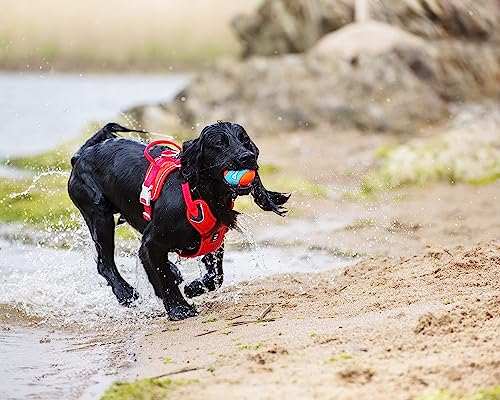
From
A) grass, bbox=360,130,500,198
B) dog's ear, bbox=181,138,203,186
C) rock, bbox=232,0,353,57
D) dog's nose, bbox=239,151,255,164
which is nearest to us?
dog's nose, bbox=239,151,255,164

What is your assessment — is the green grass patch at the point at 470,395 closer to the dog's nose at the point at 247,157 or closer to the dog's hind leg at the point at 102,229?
the dog's nose at the point at 247,157

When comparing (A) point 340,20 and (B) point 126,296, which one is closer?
(B) point 126,296

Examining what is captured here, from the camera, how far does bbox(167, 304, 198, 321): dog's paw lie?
6680 mm

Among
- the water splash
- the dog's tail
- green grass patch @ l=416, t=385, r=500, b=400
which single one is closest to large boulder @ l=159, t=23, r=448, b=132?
the water splash

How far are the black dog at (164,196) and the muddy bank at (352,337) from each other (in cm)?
34

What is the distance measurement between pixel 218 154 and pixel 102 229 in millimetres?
1594

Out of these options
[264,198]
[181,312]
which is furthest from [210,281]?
[264,198]

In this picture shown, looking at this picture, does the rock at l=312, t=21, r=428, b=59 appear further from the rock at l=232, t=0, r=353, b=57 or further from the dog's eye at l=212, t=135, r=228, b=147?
the dog's eye at l=212, t=135, r=228, b=147

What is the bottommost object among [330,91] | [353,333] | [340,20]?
[330,91]

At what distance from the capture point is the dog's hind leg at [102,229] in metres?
7.37

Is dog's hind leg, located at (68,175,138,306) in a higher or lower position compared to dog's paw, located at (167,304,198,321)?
higher

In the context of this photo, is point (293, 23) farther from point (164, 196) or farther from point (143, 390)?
point (143, 390)

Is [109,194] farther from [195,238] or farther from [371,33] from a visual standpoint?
[371,33]

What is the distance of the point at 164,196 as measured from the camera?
656cm
